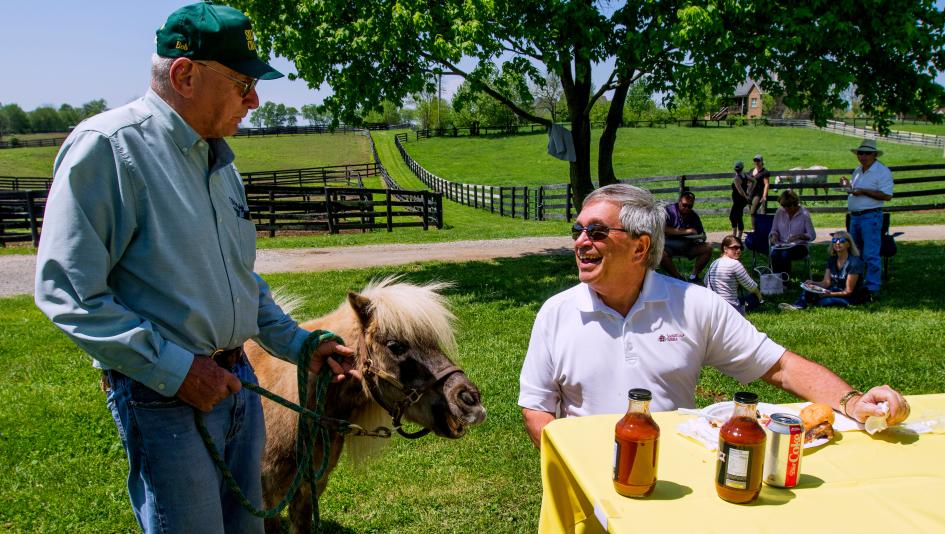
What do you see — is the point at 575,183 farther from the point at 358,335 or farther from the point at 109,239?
the point at 109,239

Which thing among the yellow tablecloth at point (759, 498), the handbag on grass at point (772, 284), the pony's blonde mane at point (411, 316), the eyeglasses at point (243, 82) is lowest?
the handbag on grass at point (772, 284)

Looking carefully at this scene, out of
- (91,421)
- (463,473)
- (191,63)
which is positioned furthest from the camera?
(91,421)

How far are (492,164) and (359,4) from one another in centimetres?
3738

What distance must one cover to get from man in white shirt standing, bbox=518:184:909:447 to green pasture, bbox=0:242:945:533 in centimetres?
144

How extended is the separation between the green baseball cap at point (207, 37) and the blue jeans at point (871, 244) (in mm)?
9050

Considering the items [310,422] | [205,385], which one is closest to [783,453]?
[205,385]

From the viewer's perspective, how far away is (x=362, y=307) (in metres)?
2.72

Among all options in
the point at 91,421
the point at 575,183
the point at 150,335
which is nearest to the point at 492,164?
the point at 575,183

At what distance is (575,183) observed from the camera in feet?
38.8

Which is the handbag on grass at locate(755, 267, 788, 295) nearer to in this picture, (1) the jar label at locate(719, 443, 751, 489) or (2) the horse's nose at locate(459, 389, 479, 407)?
(2) the horse's nose at locate(459, 389, 479, 407)

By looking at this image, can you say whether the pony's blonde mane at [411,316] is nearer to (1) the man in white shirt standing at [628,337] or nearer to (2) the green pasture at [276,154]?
(1) the man in white shirt standing at [628,337]

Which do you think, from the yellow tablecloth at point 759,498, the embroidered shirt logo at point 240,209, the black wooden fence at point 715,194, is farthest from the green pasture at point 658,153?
the embroidered shirt logo at point 240,209

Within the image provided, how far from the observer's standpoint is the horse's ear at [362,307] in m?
2.67

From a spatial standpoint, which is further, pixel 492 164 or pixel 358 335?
pixel 492 164
